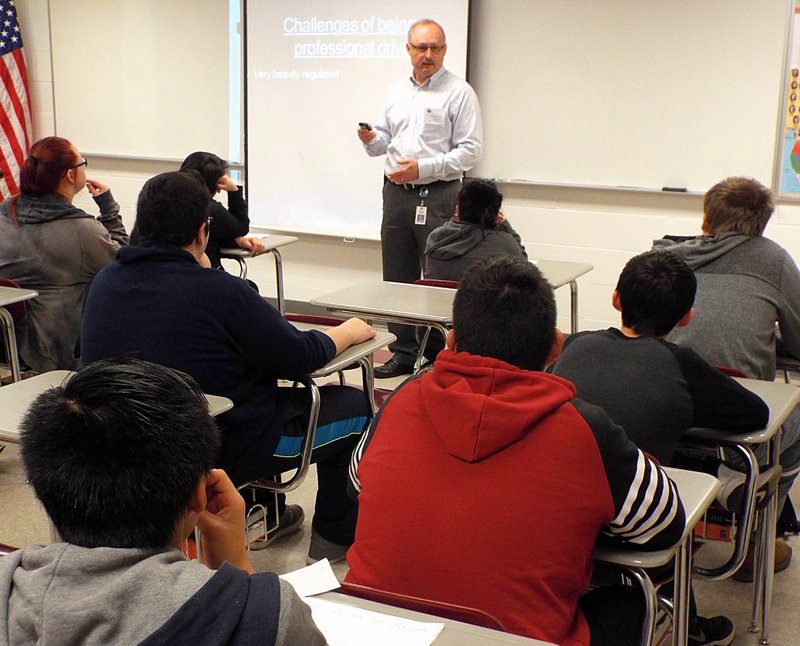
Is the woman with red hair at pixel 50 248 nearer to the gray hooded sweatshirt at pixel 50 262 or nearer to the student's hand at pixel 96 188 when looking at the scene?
the gray hooded sweatshirt at pixel 50 262

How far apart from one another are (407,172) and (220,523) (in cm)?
382

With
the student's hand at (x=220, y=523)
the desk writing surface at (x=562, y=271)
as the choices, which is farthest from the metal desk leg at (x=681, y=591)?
the desk writing surface at (x=562, y=271)

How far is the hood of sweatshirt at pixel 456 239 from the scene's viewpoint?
4.23 m

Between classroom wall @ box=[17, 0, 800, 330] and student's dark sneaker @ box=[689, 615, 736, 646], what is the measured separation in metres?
2.94

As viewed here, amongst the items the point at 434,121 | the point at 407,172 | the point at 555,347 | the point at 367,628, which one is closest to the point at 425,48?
the point at 434,121

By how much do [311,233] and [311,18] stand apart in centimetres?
135

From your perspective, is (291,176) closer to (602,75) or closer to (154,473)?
(602,75)

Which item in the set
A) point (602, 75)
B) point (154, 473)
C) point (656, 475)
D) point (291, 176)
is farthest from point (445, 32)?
point (154, 473)

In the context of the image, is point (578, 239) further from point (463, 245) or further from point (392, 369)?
point (463, 245)

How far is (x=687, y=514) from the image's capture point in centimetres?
176

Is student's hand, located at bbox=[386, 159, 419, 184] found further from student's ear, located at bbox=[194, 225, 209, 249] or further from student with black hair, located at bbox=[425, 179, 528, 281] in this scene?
student's ear, located at bbox=[194, 225, 209, 249]

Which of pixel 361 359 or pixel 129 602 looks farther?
pixel 361 359

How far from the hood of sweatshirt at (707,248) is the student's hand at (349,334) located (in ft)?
3.29

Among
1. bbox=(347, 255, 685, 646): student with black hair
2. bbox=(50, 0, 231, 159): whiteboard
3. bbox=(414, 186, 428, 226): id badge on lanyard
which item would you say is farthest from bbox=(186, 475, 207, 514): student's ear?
bbox=(50, 0, 231, 159): whiteboard
